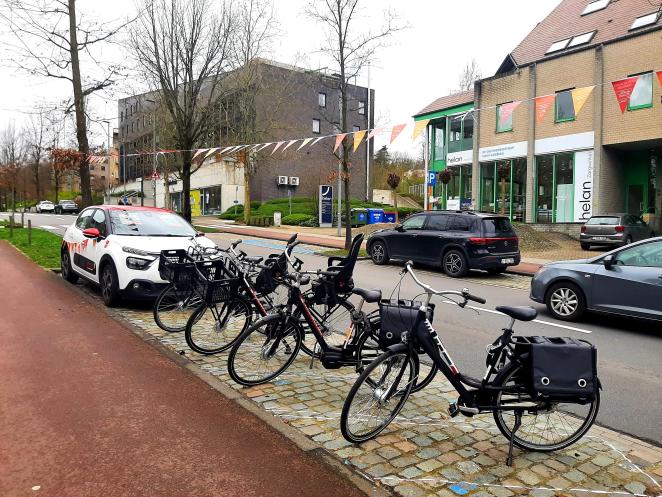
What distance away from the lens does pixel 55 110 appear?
16.3m

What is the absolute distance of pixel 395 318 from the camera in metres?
4.18

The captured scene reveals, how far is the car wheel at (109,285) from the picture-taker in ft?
26.9

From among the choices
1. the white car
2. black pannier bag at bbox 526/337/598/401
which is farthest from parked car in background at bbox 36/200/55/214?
black pannier bag at bbox 526/337/598/401

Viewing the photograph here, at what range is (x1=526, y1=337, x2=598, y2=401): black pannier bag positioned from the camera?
354 centimetres

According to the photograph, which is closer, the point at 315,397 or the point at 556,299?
the point at 315,397

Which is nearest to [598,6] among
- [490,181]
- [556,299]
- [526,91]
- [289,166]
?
[526,91]

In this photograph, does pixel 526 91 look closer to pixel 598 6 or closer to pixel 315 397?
pixel 598 6

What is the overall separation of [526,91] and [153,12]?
1722 cm

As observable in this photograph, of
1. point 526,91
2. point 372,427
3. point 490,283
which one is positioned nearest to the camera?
point 372,427

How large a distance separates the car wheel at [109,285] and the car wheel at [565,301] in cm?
652

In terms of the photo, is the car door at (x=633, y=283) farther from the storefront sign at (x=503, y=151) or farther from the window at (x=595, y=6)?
the window at (x=595, y=6)

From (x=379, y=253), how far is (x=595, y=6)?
20808mm

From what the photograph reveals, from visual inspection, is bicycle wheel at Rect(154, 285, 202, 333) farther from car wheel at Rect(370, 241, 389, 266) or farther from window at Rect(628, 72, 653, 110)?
window at Rect(628, 72, 653, 110)

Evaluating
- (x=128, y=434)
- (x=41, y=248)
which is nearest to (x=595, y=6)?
(x=41, y=248)
